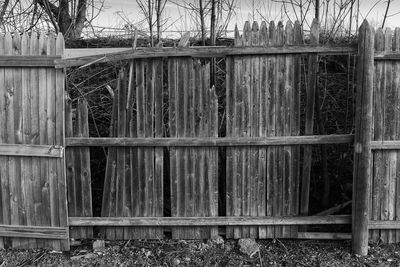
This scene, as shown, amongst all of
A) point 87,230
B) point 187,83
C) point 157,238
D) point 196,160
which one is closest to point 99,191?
point 87,230

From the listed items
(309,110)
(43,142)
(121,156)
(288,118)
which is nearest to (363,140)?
(309,110)

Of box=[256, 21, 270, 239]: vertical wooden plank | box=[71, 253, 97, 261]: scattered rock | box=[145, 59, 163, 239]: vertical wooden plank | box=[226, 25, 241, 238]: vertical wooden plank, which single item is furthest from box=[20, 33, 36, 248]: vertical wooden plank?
box=[256, 21, 270, 239]: vertical wooden plank

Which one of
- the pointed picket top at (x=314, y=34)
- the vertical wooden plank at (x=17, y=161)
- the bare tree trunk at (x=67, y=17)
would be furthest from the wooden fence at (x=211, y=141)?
the bare tree trunk at (x=67, y=17)

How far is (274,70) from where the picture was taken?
4590 millimetres

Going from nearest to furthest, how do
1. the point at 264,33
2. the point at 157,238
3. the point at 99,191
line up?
the point at 264,33, the point at 157,238, the point at 99,191

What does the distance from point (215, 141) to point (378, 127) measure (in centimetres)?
164

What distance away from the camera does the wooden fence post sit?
4473 mm

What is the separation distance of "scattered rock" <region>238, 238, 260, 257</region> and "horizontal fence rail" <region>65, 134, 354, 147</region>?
1022 mm

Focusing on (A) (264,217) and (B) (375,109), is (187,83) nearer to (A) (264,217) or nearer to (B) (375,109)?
(A) (264,217)

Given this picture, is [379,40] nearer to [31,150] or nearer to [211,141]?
[211,141]

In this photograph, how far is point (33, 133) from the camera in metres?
4.66

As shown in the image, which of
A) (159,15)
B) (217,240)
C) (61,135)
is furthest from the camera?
(159,15)

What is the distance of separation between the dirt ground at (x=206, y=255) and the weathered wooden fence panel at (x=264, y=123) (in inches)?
8.5

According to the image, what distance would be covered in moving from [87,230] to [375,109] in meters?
3.21
